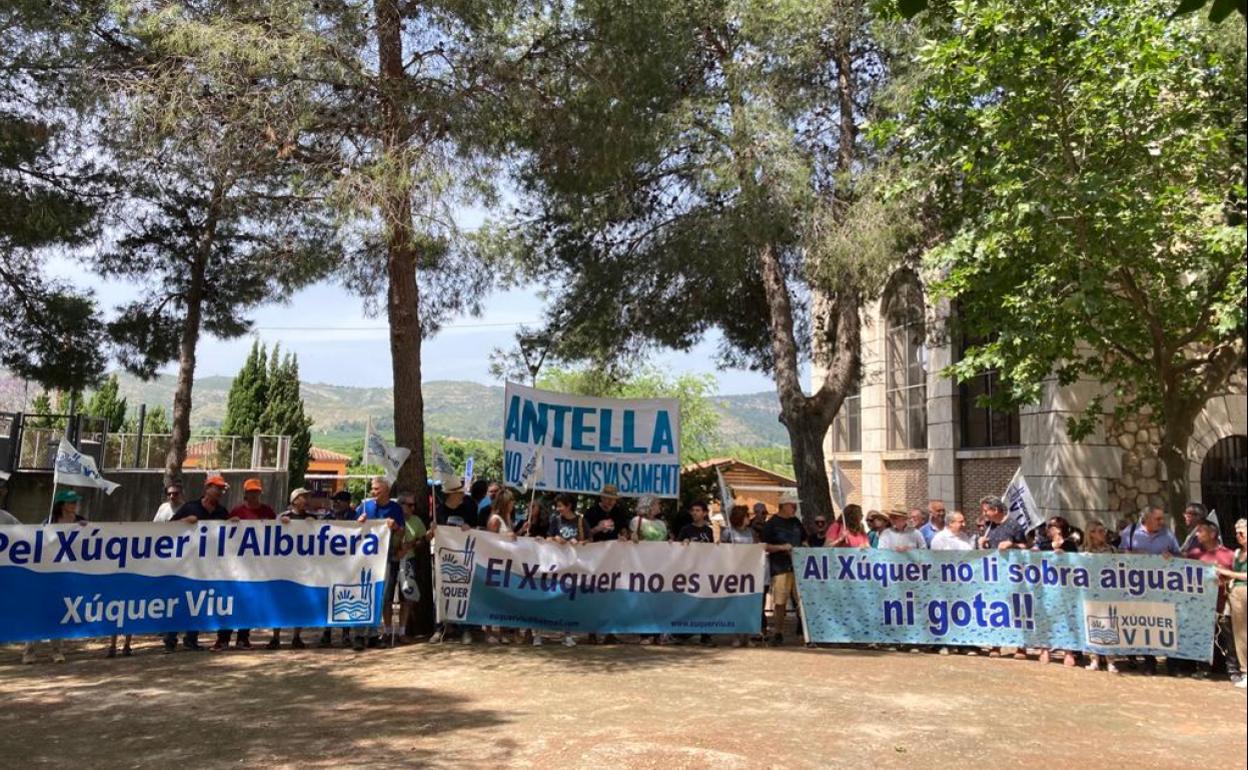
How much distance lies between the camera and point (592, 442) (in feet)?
38.0

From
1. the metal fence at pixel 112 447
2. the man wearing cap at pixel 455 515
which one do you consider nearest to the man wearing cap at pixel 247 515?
the man wearing cap at pixel 455 515

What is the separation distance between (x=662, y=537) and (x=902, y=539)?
2.80 meters

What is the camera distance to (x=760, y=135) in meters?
14.2

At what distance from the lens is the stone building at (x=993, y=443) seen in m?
18.0

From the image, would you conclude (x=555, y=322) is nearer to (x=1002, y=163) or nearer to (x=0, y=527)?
(x=1002, y=163)

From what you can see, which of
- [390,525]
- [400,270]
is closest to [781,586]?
[390,525]

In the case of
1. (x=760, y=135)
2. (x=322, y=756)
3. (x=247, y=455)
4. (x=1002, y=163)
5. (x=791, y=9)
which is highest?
(x=791, y=9)

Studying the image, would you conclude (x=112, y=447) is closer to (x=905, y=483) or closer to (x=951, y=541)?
(x=905, y=483)

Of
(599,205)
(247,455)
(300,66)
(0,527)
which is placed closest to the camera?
(0,527)

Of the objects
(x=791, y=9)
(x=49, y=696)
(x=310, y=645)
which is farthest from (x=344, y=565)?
(x=791, y=9)

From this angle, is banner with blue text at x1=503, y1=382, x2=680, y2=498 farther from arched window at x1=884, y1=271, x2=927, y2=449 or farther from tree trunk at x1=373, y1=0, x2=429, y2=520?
arched window at x1=884, y1=271, x2=927, y2=449

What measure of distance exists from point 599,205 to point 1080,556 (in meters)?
8.18

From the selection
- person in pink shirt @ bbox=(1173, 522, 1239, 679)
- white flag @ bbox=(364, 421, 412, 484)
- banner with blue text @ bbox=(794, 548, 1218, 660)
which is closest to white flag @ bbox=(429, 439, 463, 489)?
white flag @ bbox=(364, 421, 412, 484)

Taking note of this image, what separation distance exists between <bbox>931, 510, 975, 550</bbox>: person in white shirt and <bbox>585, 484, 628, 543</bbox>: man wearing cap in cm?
365
